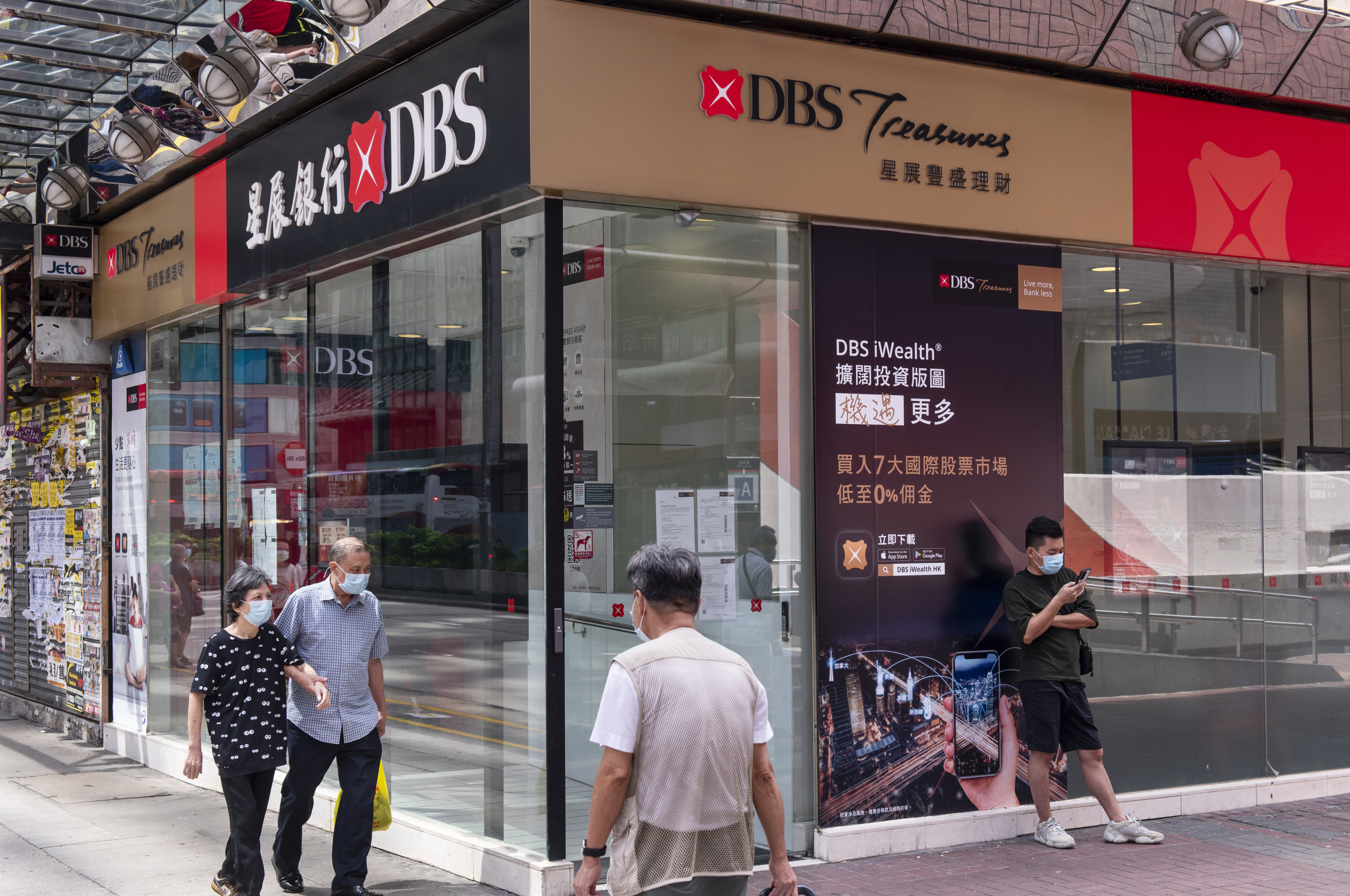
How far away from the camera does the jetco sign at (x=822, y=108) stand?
6.79m

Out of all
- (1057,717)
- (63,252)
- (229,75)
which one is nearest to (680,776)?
(1057,717)

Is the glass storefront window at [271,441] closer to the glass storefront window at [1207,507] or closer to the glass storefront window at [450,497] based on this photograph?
the glass storefront window at [450,497]

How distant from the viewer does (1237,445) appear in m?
8.82

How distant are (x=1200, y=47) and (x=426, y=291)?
202 inches

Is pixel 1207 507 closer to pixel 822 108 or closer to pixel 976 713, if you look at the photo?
pixel 976 713

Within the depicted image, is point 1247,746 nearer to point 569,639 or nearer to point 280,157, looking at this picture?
point 569,639

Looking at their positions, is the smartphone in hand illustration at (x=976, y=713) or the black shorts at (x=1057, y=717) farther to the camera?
the smartphone in hand illustration at (x=976, y=713)

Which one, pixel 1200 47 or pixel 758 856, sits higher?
pixel 1200 47

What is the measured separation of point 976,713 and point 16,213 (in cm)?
1008

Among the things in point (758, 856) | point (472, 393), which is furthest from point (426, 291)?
point (758, 856)

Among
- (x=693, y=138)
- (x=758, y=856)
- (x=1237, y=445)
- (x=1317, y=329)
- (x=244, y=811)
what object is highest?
(x=693, y=138)

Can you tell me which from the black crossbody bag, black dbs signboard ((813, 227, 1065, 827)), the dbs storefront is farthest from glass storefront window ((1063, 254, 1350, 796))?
the black crossbody bag

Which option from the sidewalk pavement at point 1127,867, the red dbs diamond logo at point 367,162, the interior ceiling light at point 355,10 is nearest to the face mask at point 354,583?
the red dbs diamond logo at point 367,162

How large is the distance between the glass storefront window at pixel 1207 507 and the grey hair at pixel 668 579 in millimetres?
4993
